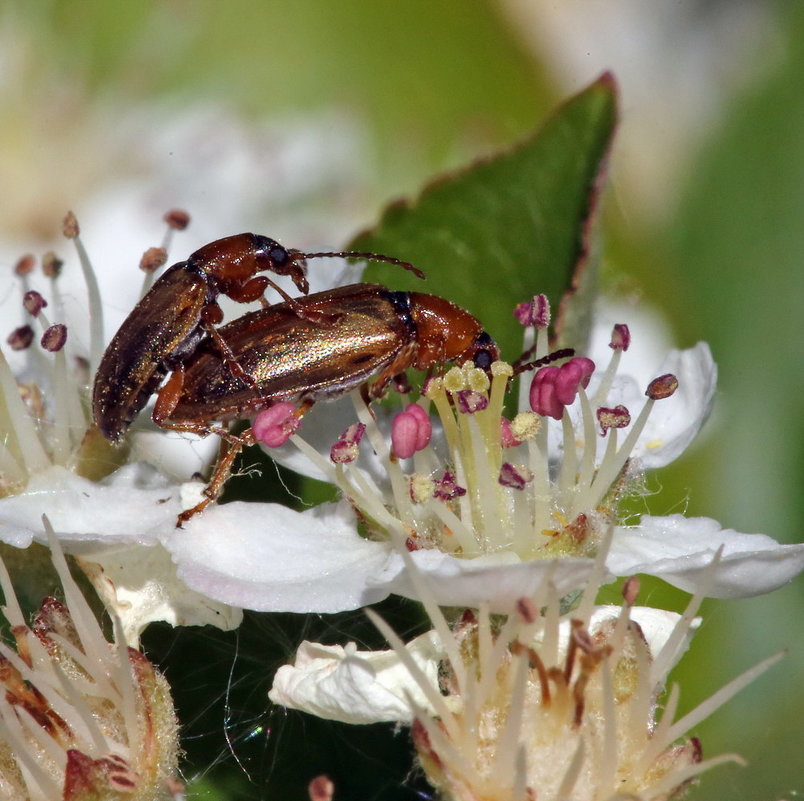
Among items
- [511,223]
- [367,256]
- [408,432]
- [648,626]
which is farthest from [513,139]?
[648,626]

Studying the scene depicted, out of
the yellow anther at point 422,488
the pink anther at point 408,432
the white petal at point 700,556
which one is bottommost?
the white petal at point 700,556

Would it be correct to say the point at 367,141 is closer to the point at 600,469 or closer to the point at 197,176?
the point at 197,176

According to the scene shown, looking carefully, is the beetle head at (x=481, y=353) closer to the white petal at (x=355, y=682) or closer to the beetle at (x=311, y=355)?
the beetle at (x=311, y=355)

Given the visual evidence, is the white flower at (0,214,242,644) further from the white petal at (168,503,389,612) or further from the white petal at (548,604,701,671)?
the white petal at (548,604,701,671)

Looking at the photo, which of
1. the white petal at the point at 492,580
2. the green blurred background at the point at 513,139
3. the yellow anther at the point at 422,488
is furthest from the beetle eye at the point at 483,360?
the green blurred background at the point at 513,139

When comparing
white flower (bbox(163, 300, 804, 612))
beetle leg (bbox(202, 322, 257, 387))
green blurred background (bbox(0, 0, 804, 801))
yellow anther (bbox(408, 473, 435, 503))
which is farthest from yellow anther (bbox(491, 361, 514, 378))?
green blurred background (bbox(0, 0, 804, 801))

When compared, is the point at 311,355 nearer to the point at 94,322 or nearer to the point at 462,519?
the point at 462,519
